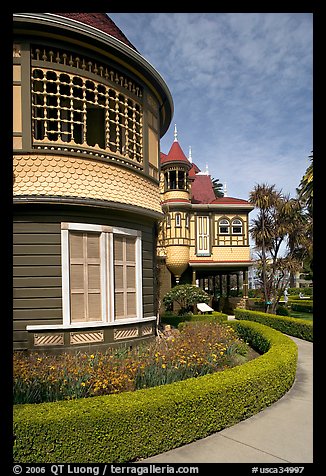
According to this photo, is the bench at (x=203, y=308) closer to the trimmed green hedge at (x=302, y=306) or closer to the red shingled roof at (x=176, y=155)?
the red shingled roof at (x=176, y=155)

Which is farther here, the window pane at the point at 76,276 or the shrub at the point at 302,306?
the shrub at the point at 302,306

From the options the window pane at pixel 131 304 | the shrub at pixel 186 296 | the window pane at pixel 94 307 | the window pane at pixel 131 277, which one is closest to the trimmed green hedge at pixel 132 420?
the window pane at pixel 94 307

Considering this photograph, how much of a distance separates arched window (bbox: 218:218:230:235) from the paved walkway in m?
18.3

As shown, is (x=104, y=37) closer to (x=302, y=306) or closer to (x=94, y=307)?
(x=94, y=307)

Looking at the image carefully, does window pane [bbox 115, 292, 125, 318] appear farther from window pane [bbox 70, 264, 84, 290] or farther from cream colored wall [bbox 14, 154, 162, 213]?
cream colored wall [bbox 14, 154, 162, 213]

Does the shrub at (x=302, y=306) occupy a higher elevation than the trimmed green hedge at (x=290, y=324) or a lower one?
lower

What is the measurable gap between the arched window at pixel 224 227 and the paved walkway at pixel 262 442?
60.2ft

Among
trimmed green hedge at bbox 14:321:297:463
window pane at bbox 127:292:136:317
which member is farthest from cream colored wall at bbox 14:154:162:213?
trimmed green hedge at bbox 14:321:297:463

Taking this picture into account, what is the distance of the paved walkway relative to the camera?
4141 mm

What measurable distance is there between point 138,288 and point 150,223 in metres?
2.43

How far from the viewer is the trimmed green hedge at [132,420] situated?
3850 millimetres

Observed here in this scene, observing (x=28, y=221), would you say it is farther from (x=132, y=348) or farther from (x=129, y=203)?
(x=132, y=348)
